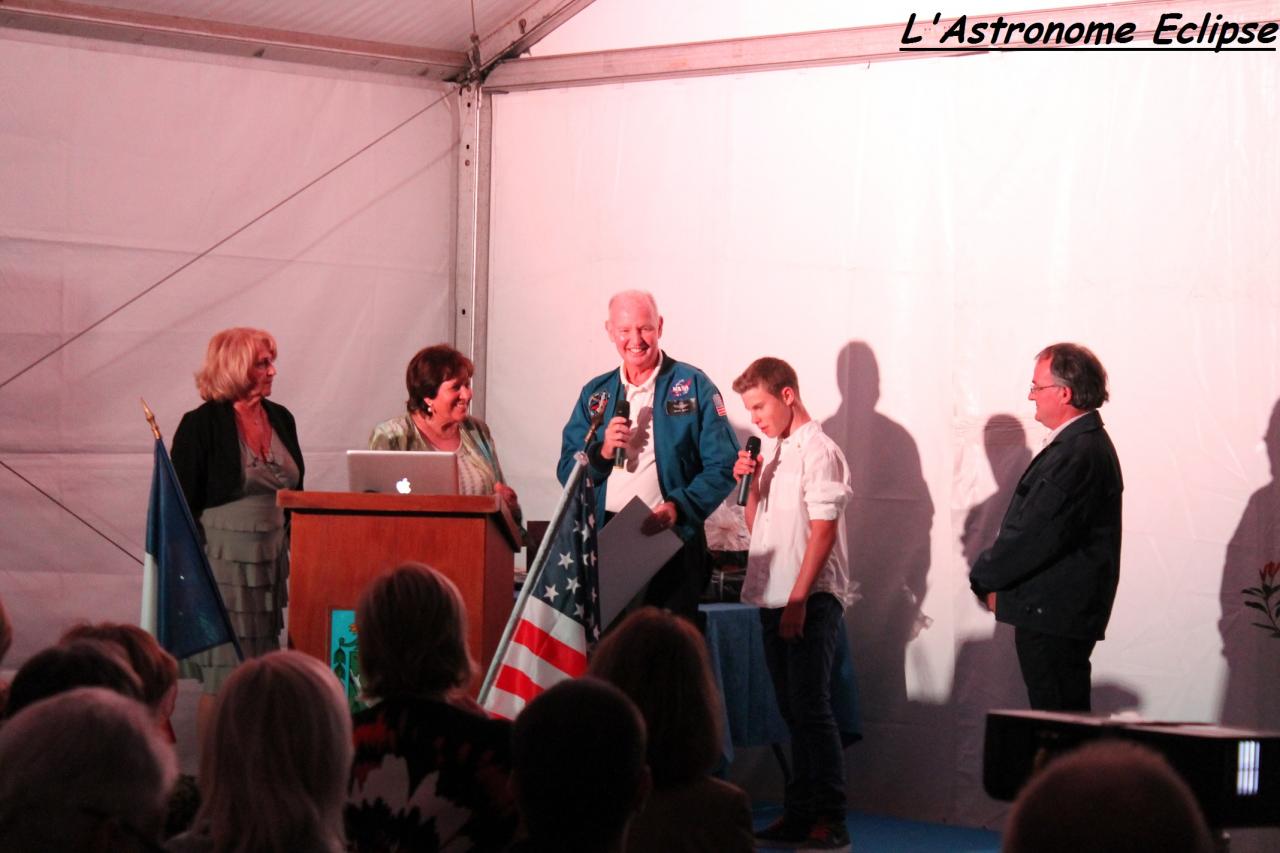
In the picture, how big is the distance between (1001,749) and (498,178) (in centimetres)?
513

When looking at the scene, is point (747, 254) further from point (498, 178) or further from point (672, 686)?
point (672, 686)

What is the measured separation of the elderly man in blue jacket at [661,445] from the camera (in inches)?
195

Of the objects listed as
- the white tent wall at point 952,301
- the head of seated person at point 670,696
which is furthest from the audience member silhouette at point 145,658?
the white tent wall at point 952,301

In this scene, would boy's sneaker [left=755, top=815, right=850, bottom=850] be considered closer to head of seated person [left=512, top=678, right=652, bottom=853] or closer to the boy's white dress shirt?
the boy's white dress shirt

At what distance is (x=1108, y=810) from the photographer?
1271 mm

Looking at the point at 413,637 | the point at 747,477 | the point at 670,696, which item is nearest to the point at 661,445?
the point at 747,477

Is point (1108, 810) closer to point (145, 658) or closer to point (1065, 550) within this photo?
point (145, 658)

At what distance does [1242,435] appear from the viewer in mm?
5246

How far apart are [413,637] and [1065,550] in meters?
2.58

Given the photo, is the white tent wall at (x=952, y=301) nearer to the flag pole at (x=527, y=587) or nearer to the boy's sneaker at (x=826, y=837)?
the boy's sneaker at (x=826, y=837)

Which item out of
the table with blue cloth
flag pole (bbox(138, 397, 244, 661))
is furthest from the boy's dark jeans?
flag pole (bbox(138, 397, 244, 661))

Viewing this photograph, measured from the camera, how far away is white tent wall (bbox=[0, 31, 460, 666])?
568 centimetres

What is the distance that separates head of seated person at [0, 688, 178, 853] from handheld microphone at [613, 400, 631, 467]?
3.27 meters

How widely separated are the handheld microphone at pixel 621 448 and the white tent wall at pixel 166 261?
1851mm
